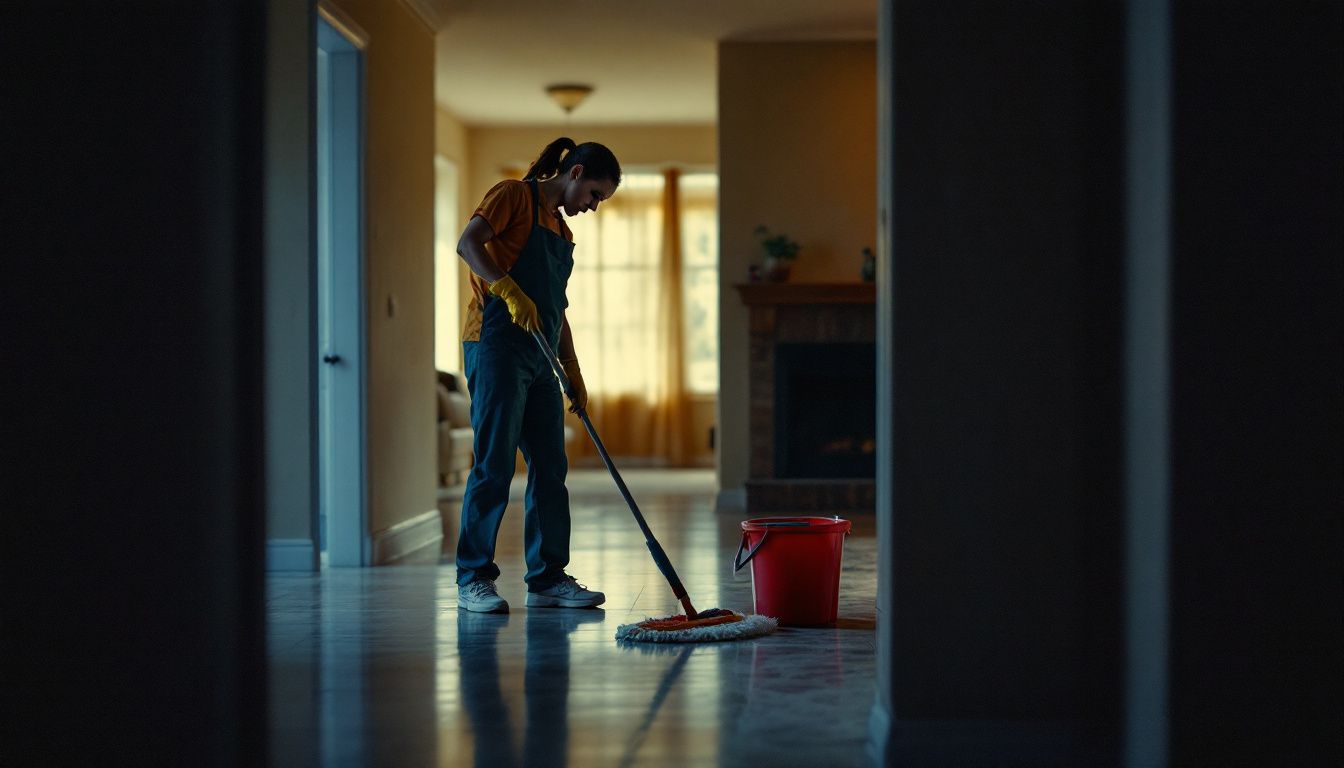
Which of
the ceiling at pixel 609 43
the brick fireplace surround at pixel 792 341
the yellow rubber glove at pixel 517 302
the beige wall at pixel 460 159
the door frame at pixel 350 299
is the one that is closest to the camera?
the yellow rubber glove at pixel 517 302

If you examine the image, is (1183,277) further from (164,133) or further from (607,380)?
(607,380)

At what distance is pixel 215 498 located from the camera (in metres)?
1.92

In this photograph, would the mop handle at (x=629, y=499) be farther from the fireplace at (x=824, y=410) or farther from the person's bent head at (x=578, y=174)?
the fireplace at (x=824, y=410)

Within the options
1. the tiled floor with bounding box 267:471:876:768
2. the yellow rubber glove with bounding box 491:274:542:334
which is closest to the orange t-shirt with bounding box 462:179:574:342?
the yellow rubber glove with bounding box 491:274:542:334

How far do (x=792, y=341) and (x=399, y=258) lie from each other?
239 centimetres

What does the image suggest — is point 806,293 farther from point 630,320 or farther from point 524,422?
point 630,320

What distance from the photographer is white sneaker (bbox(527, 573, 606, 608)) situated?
3.71m

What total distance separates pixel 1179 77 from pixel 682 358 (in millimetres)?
8599

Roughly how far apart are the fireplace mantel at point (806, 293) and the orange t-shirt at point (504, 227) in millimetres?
3311

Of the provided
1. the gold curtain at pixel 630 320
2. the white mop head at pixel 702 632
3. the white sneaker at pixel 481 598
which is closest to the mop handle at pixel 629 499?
the white mop head at pixel 702 632

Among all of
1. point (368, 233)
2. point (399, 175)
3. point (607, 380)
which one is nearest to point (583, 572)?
point (368, 233)

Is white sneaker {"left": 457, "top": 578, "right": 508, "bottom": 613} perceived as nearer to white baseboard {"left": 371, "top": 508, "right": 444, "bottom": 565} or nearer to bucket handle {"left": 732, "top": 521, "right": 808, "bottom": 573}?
bucket handle {"left": 732, "top": 521, "right": 808, "bottom": 573}

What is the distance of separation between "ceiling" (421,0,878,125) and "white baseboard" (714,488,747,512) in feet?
8.07

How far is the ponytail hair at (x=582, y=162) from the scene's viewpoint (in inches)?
144
